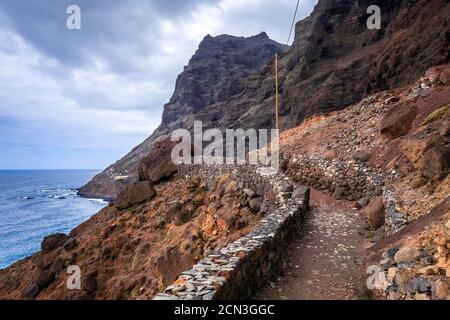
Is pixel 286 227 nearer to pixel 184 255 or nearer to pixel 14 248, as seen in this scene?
pixel 184 255

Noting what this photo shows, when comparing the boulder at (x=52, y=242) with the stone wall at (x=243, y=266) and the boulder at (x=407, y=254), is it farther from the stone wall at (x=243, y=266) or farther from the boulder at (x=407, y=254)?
the boulder at (x=407, y=254)

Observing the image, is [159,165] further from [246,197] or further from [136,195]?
[246,197]

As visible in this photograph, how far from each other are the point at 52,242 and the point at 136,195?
9.26 meters

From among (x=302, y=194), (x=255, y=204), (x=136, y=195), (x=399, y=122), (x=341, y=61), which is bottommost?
(x=136, y=195)

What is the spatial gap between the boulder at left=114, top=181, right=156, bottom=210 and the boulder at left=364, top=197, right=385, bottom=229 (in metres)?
18.9

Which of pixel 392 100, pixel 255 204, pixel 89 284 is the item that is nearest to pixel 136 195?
pixel 89 284

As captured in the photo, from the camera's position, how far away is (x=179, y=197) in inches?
931

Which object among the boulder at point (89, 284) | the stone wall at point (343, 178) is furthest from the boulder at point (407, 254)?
the boulder at point (89, 284)

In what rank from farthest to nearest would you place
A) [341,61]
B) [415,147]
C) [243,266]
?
[341,61] < [415,147] < [243,266]

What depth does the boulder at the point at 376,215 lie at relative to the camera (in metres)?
11.3

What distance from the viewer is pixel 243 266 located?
22.8ft

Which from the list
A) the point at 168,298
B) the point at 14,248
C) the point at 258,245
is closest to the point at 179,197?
the point at 258,245

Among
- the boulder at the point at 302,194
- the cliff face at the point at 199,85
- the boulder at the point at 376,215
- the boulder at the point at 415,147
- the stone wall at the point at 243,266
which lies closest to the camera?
the stone wall at the point at 243,266

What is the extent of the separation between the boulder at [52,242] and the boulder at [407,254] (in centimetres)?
2921
